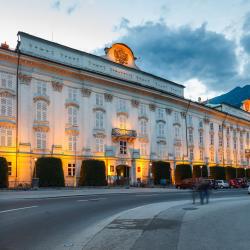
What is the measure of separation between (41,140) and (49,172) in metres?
4.80

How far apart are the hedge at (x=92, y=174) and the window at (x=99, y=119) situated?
20.5 feet

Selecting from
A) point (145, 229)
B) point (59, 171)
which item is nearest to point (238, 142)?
point (59, 171)

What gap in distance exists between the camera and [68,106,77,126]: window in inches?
1986

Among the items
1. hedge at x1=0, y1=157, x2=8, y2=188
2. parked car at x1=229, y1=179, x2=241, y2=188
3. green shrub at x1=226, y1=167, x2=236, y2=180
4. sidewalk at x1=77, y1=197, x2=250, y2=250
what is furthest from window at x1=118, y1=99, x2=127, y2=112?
sidewalk at x1=77, y1=197, x2=250, y2=250

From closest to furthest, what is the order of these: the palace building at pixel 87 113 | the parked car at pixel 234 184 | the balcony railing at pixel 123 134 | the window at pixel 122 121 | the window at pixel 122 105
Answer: the palace building at pixel 87 113 → the balcony railing at pixel 123 134 → the window at pixel 122 121 → the window at pixel 122 105 → the parked car at pixel 234 184

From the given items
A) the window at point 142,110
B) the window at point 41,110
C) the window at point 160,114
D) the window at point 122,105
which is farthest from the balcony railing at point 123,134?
the window at point 41,110

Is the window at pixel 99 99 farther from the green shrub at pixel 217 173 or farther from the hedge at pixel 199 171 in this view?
the green shrub at pixel 217 173

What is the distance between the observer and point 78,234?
11.9 meters

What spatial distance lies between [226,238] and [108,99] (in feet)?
149

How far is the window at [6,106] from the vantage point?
43562 millimetres

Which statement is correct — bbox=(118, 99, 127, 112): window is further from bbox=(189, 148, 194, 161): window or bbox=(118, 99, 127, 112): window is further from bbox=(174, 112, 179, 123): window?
bbox=(189, 148, 194, 161): window

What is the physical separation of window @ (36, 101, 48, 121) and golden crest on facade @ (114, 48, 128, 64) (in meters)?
14.7

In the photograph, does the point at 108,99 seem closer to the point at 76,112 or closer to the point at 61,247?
the point at 76,112

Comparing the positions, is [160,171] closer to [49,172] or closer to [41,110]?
[49,172]
